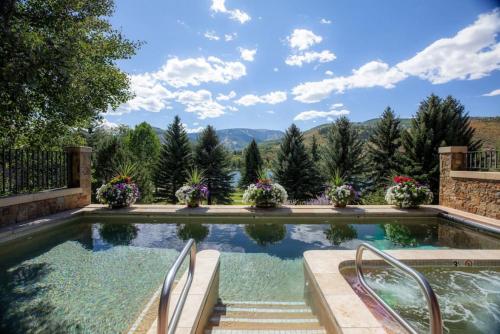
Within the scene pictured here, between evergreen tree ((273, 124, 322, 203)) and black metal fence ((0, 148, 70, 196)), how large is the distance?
11.2m

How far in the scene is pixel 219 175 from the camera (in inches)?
711

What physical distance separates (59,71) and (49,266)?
108 inches

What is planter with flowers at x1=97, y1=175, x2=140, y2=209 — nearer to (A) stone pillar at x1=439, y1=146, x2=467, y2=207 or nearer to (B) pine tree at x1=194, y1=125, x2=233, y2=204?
(A) stone pillar at x1=439, y1=146, x2=467, y2=207

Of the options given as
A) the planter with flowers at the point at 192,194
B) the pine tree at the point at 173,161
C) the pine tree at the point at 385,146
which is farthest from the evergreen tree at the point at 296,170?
the planter with flowers at the point at 192,194

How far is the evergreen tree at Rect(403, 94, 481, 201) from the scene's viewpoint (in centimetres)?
1241

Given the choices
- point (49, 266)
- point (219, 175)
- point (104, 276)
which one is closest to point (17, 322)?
point (104, 276)

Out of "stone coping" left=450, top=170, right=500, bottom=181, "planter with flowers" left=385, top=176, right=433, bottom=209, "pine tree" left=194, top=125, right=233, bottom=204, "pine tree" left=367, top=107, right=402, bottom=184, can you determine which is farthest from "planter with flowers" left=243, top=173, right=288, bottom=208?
"pine tree" left=194, top=125, right=233, bottom=204

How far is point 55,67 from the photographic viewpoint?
3562mm

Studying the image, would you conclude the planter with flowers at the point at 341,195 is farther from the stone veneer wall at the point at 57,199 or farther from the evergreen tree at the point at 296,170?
the evergreen tree at the point at 296,170

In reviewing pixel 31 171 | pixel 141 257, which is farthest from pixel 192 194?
pixel 31 171

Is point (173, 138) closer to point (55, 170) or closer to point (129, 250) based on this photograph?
point (55, 170)

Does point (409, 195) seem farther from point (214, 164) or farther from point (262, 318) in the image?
point (214, 164)

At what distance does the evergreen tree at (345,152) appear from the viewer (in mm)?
15547

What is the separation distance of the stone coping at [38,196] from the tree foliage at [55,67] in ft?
→ 5.49
